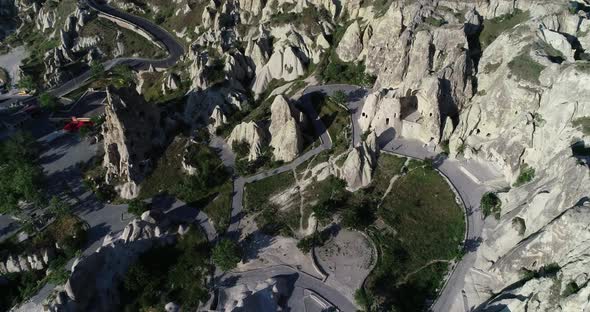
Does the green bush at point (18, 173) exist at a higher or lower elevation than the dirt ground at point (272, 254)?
higher

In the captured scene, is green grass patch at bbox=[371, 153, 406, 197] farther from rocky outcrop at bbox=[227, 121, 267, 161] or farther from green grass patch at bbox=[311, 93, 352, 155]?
rocky outcrop at bbox=[227, 121, 267, 161]

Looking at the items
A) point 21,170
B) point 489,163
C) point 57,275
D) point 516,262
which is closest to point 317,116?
point 489,163

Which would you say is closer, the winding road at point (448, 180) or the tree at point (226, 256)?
the winding road at point (448, 180)

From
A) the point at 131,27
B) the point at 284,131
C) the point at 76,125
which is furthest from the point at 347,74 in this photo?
the point at 131,27

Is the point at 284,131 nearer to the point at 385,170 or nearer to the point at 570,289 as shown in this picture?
the point at 385,170

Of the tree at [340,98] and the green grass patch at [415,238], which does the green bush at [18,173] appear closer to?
the tree at [340,98]

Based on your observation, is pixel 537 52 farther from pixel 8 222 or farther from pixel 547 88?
pixel 8 222

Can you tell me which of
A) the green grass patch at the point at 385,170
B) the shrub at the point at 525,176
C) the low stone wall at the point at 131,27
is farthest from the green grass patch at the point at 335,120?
the low stone wall at the point at 131,27

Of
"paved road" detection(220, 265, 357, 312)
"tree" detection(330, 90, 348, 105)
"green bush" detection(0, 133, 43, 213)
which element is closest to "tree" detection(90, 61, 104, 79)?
"green bush" detection(0, 133, 43, 213)

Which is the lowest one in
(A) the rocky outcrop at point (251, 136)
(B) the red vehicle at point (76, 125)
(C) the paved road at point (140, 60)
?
(A) the rocky outcrop at point (251, 136)
